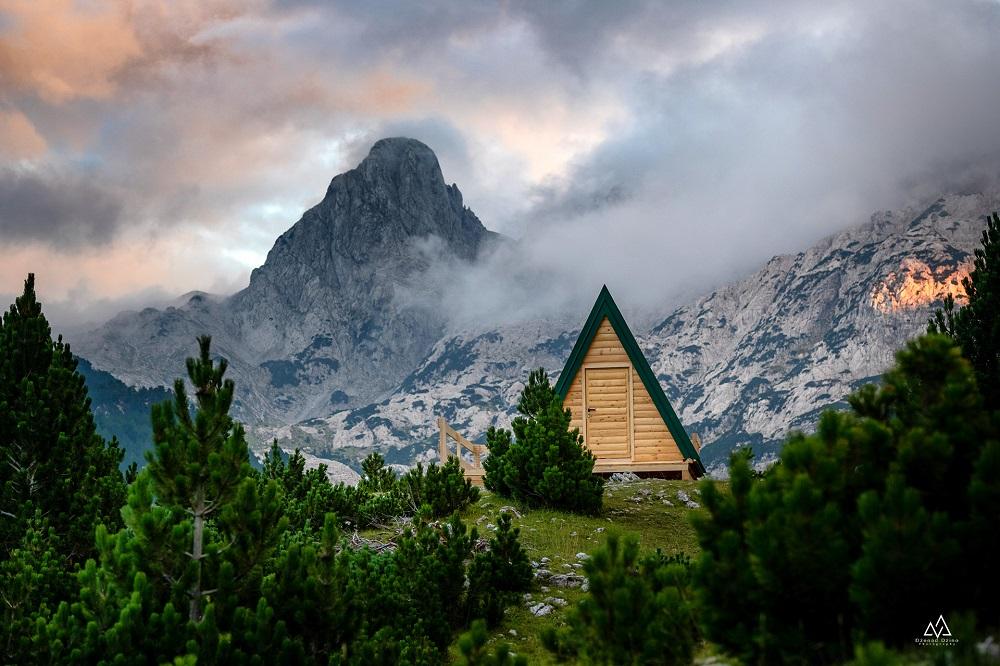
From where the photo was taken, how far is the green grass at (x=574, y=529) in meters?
14.2

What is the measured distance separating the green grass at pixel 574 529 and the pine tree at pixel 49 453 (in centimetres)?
782

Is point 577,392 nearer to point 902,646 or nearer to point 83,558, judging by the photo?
point 83,558

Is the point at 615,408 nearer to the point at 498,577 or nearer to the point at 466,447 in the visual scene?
the point at 466,447

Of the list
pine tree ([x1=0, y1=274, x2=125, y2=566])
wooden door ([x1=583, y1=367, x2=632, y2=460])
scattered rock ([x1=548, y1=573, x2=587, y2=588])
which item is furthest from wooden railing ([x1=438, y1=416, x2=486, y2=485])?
pine tree ([x1=0, y1=274, x2=125, y2=566])

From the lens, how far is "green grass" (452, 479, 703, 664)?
559 inches

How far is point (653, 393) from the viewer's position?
28922 mm

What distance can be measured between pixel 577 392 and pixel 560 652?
20.7 meters

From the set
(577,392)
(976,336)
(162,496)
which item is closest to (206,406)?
(162,496)

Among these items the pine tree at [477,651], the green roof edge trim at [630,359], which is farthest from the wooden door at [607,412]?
the pine tree at [477,651]

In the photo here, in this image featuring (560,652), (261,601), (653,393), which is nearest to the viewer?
(560,652)

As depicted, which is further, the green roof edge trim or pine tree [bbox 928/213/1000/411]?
the green roof edge trim

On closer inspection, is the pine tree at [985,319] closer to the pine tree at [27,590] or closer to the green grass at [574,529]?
the green grass at [574,529]

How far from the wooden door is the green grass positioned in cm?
315

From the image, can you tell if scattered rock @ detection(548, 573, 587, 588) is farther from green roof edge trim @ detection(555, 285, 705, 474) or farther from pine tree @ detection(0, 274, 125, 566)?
green roof edge trim @ detection(555, 285, 705, 474)
